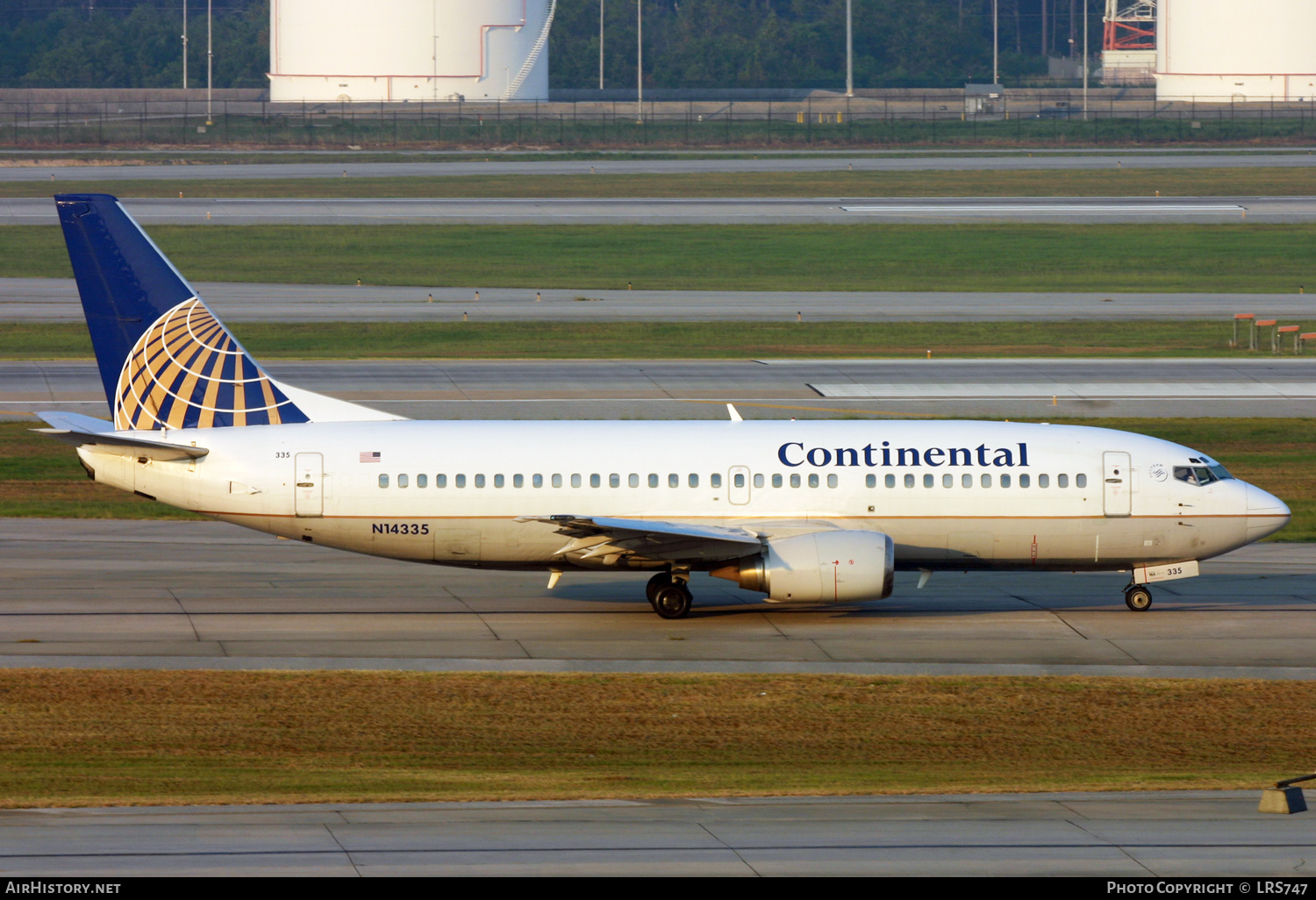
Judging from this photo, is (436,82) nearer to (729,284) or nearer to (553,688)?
(729,284)

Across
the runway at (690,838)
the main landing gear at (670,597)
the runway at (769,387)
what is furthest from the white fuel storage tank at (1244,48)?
the runway at (690,838)

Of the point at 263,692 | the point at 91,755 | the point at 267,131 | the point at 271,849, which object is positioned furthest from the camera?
the point at 267,131

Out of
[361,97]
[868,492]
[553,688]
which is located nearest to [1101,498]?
[868,492]

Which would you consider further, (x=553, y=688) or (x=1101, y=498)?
(x=1101, y=498)

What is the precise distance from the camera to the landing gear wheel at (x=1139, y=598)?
32062 mm

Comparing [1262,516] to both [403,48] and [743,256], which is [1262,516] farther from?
[403,48]

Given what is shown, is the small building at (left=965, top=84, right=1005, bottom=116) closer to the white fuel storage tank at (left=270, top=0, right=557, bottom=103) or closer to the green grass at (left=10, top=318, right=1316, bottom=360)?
the white fuel storage tank at (left=270, top=0, right=557, bottom=103)

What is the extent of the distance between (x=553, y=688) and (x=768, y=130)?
378ft

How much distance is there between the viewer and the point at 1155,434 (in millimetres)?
46344

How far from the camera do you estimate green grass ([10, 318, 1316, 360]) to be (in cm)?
6119

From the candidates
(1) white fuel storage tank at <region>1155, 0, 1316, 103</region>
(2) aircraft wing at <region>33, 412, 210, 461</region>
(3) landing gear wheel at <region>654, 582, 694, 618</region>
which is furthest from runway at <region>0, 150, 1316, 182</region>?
(3) landing gear wheel at <region>654, 582, 694, 618</region>

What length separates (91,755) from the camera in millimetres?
22359

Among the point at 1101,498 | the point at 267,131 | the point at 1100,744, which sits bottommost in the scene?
the point at 1100,744

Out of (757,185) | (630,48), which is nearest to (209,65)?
(630,48)
